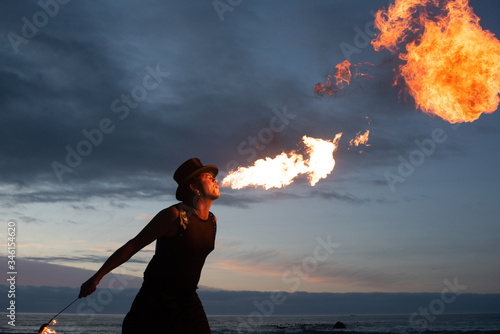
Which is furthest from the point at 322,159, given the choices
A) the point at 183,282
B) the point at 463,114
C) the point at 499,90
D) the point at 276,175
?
the point at 183,282

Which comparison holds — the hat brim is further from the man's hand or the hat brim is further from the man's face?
the man's hand

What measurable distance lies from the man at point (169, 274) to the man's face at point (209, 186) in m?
0.29

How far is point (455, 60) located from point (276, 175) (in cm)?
528

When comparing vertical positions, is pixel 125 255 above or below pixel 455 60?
below

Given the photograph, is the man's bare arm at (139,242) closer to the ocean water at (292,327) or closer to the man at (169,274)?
the man at (169,274)

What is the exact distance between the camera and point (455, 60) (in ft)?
34.7

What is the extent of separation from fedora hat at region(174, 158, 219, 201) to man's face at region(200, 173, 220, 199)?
70 mm

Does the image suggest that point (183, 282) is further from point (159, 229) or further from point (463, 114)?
point (463, 114)

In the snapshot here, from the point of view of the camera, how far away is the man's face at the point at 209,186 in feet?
16.9

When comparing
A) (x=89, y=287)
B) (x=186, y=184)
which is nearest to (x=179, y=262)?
(x=89, y=287)

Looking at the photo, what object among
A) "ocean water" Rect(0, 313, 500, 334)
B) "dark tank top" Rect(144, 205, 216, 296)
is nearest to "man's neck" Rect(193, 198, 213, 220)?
"dark tank top" Rect(144, 205, 216, 296)

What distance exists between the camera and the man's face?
515 centimetres

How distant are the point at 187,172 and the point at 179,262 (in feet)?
3.34

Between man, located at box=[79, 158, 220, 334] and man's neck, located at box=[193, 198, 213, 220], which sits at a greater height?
man's neck, located at box=[193, 198, 213, 220]
